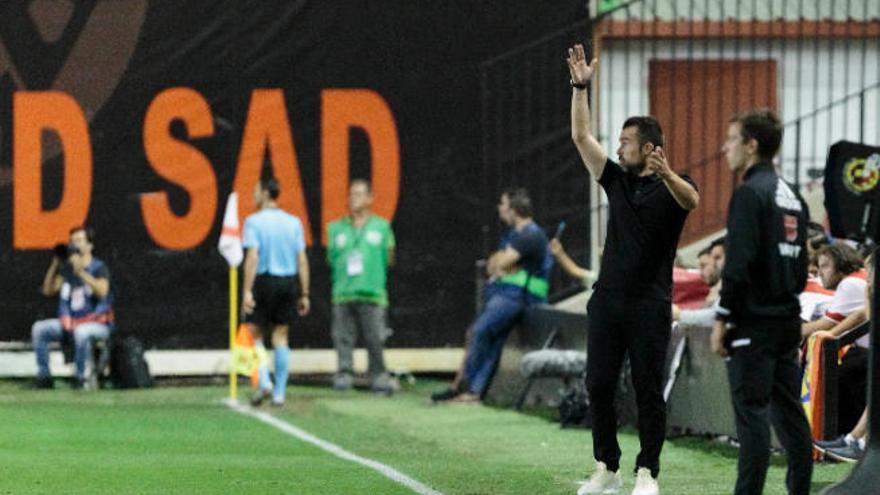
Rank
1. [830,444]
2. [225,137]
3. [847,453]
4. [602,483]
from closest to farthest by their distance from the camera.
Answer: [602,483], [847,453], [830,444], [225,137]

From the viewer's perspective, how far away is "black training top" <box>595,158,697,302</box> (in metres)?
10.4

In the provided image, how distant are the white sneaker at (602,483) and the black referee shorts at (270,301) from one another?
7.94 meters

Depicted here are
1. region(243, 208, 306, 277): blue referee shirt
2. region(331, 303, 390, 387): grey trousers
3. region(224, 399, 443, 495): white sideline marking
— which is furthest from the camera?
region(331, 303, 390, 387): grey trousers

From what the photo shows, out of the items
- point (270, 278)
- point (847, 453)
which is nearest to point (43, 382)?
point (270, 278)

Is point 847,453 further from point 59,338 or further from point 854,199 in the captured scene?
point 59,338

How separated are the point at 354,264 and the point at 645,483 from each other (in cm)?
1016

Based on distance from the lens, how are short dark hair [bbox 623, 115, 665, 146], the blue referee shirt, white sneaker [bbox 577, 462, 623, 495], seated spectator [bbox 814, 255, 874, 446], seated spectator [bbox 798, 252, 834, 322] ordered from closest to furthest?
short dark hair [bbox 623, 115, 665, 146] < white sneaker [bbox 577, 462, 623, 495] < seated spectator [bbox 814, 255, 874, 446] < seated spectator [bbox 798, 252, 834, 322] < the blue referee shirt

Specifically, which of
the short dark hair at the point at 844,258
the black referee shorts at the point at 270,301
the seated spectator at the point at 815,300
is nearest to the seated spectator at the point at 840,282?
the short dark hair at the point at 844,258

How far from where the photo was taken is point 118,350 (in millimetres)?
20750

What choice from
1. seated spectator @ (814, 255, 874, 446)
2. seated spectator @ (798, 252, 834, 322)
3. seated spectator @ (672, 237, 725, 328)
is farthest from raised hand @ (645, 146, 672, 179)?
seated spectator @ (672, 237, 725, 328)

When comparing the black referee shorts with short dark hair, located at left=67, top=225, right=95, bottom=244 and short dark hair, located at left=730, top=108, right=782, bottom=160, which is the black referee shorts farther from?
short dark hair, located at left=730, top=108, right=782, bottom=160

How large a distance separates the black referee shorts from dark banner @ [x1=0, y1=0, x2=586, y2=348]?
9.92 feet

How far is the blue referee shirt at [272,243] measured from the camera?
18.4m

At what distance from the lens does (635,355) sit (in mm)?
10484
